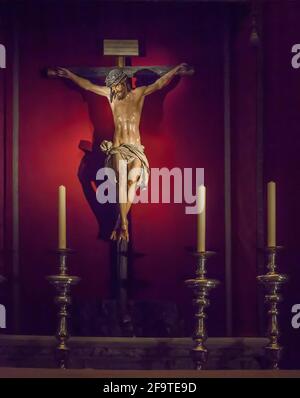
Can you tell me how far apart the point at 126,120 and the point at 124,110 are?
1.5 inches

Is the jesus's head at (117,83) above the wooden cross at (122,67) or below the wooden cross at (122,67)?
below

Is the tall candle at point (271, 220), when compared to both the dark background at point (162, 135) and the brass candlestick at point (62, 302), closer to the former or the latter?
the dark background at point (162, 135)

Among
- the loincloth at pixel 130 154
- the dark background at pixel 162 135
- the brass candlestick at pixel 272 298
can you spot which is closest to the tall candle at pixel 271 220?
the brass candlestick at pixel 272 298

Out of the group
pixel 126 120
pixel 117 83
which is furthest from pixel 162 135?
pixel 117 83

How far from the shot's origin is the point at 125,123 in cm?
386

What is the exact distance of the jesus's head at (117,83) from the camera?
12.5 ft

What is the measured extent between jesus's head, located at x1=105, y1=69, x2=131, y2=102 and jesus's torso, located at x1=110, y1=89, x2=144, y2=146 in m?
0.02

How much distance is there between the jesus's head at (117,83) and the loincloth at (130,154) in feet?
0.60

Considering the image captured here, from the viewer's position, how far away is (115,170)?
382 cm

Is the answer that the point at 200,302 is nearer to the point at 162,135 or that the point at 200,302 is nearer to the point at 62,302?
the point at 62,302

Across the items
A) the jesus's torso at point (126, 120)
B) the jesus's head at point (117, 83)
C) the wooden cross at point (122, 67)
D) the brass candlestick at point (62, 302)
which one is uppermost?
the wooden cross at point (122, 67)

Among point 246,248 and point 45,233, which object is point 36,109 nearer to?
point 45,233

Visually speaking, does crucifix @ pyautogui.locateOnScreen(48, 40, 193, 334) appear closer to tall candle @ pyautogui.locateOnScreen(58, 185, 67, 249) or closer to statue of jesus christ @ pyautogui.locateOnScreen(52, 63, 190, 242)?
statue of jesus christ @ pyautogui.locateOnScreen(52, 63, 190, 242)

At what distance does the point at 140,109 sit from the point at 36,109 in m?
0.41
